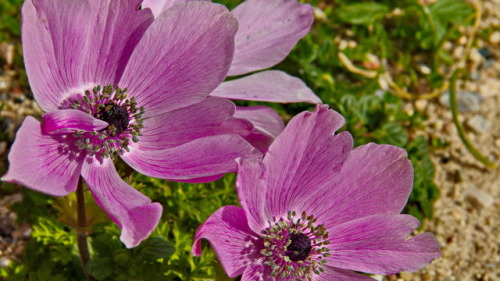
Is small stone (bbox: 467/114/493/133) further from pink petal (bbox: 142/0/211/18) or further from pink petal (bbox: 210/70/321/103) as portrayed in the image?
pink petal (bbox: 142/0/211/18)

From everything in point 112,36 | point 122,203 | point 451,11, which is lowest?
point 451,11

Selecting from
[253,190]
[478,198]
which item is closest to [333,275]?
[253,190]

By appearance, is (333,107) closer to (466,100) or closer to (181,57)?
(466,100)

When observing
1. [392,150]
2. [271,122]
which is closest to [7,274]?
[271,122]

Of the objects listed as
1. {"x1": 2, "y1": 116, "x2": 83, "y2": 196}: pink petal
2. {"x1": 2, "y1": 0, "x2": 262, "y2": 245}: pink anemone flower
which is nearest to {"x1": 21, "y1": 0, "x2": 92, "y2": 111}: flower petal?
{"x1": 2, "y1": 0, "x2": 262, "y2": 245}: pink anemone flower

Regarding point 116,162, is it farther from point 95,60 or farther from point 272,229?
point 272,229

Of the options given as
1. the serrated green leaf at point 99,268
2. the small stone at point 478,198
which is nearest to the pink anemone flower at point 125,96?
the serrated green leaf at point 99,268
